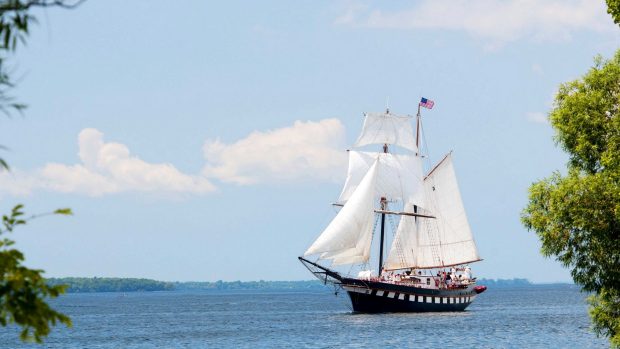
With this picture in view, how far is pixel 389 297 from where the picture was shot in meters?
99.4

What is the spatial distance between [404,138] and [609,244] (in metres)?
82.9

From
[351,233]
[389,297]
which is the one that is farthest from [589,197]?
[389,297]

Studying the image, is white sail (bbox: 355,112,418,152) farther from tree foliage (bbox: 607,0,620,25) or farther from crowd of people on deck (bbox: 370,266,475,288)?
tree foliage (bbox: 607,0,620,25)

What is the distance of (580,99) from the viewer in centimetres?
2831

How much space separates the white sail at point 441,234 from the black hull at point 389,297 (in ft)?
14.5

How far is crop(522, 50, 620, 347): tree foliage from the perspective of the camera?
26984mm

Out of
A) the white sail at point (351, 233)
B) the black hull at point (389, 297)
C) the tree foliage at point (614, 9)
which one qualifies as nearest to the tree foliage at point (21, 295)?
→ the tree foliage at point (614, 9)

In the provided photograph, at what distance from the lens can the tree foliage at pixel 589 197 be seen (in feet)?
88.5

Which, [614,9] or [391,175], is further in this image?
[391,175]

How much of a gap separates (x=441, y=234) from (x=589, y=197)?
8116cm

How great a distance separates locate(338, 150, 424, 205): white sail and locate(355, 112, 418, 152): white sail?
4.79 feet

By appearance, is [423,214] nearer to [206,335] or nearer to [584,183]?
[206,335]

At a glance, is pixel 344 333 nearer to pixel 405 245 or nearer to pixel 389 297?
pixel 389 297

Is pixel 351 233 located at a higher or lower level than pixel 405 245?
lower
